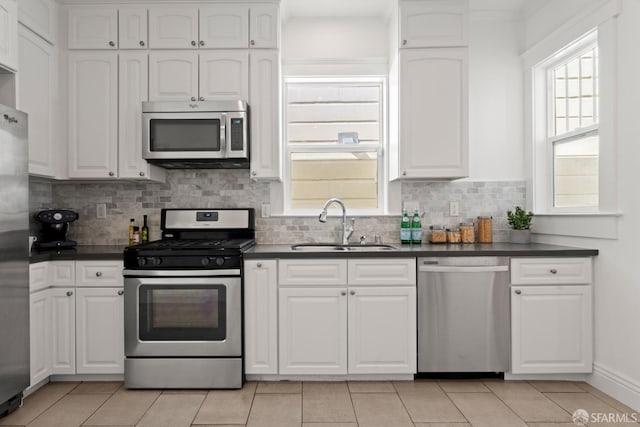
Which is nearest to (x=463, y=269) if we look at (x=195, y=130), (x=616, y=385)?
(x=616, y=385)

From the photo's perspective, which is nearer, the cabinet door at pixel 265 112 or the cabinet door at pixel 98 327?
the cabinet door at pixel 98 327

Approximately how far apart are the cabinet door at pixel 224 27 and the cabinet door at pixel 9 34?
109 centimetres

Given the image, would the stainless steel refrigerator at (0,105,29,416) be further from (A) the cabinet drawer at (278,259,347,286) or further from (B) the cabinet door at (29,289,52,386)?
(A) the cabinet drawer at (278,259,347,286)

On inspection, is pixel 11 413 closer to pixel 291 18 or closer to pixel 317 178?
pixel 317 178

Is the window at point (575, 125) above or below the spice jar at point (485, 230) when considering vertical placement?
above

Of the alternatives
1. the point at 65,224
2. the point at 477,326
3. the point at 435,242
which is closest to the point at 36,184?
the point at 65,224

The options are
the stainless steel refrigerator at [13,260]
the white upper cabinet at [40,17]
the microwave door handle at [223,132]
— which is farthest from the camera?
the microwave door handle at [223,132]

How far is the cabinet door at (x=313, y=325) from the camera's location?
9.41 ft

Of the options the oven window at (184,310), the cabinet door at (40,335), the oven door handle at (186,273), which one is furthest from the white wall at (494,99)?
the cabinet door at (40,335)

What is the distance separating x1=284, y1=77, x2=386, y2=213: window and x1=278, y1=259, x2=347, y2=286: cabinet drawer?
0.87 m

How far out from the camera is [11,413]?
2.51 metres

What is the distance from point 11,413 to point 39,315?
0.55 m

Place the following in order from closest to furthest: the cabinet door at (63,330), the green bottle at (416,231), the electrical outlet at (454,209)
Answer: the cabinet door at (63,330), the green bottle at (416,231), the electrical outlet at (454,209)

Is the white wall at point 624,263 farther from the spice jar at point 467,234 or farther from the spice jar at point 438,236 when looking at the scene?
the spice jar at point 438,236
